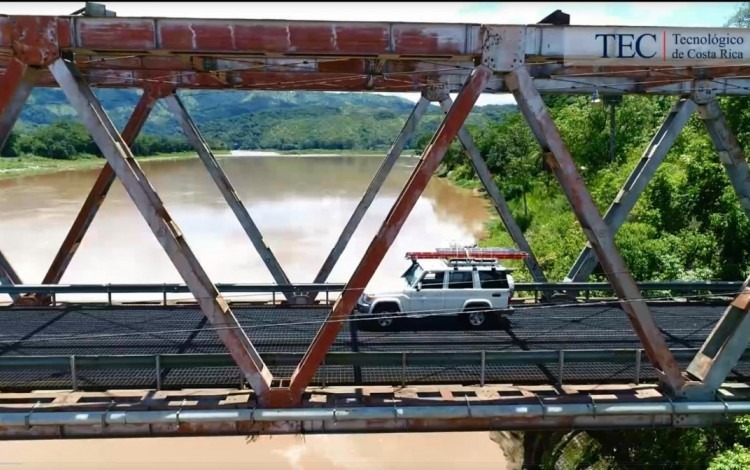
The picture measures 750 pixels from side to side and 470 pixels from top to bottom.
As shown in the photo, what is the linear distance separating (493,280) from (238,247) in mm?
27784

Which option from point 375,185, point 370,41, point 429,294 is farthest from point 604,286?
point 370,41

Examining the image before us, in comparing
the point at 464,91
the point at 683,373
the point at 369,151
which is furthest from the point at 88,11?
the point at 369,151

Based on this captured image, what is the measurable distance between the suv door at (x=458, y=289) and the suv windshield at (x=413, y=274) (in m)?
0.64

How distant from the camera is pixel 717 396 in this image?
7523 millimetres

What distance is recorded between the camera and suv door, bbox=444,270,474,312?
1147 cm

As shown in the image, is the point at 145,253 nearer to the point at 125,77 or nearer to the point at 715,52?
the point at 125,77

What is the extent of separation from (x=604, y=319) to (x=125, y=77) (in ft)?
36.0

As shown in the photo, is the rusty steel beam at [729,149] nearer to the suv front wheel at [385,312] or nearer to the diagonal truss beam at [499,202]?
the diagonal truss beam at [499,202]

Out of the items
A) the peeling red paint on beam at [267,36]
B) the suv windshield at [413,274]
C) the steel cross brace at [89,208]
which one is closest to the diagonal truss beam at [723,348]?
the peeling red paint on beam at [267,36]

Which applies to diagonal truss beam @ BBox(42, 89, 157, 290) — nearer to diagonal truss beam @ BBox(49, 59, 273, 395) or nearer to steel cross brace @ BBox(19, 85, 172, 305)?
steel cross brace @ BBox(19, 85, 172, 305)

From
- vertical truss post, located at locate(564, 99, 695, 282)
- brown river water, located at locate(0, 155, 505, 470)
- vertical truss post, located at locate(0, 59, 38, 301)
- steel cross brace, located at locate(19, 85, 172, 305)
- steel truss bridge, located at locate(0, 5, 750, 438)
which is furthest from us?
brown river water, located at locate(0, 155, 505, 470)

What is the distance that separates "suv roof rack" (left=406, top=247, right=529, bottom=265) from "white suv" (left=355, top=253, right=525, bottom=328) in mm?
274

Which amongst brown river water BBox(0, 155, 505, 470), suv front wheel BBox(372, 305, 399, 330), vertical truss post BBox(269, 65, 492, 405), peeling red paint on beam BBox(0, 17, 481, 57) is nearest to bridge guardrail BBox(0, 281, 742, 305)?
suv front wheel BBox(372, 305, 399, 330)

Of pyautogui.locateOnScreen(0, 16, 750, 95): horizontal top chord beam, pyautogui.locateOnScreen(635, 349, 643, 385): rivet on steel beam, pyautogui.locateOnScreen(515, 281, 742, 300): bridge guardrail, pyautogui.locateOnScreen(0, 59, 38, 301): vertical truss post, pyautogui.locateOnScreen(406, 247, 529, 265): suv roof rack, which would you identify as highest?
pyautogui.locateOnScreen(0, 16, 750, 95): horizontal top chord beam
